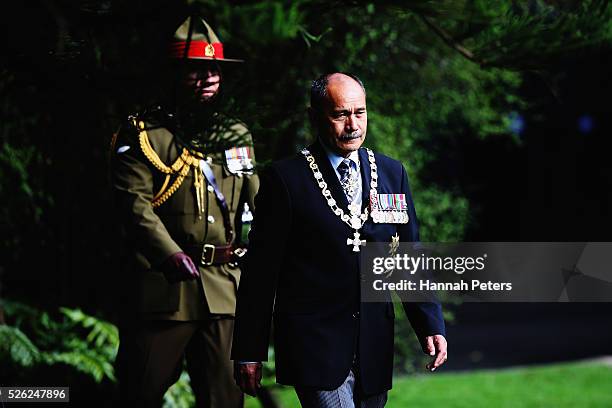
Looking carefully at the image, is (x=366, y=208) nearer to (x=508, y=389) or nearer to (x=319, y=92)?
(x=319, y=92)

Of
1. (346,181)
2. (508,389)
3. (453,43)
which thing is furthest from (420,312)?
(508,389)

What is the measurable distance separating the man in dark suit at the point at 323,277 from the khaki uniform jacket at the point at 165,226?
38.5 inches

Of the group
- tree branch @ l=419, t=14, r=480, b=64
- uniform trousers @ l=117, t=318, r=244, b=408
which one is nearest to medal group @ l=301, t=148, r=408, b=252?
uniform trousers @ l=117, t=318, r=244, b=408

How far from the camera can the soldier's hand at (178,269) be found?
5422 mm

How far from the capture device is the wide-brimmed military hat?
4.01 meters

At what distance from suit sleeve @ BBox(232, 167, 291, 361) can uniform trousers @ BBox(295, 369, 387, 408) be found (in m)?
0.24

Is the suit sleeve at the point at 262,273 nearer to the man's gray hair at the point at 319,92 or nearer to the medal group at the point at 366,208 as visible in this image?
the medal group at the point at 366,208

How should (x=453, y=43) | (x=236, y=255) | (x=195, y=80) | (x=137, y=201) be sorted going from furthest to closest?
(x=453, y=43) < (x=236, y=255) < (x=137, y=201) < (x=195, y=80)

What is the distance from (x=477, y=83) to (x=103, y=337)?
4539 mm

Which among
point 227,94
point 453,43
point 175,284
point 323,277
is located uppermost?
point 453,43

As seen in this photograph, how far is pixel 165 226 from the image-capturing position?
5.69m

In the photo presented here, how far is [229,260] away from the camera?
578 centimetres

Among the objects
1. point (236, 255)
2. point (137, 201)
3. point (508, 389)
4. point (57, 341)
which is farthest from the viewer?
point (508, 389)

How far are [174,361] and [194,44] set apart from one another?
1579 mm
